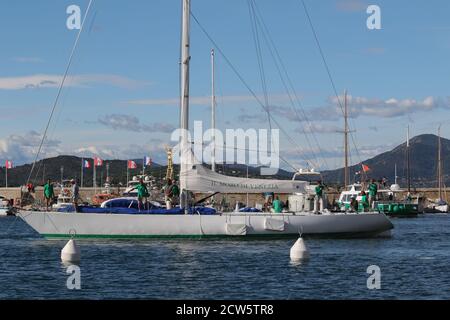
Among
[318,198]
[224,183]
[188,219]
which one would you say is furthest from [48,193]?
[318,198]

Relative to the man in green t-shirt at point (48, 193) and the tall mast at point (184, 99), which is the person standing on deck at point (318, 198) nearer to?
the tall mast at point (184, 99)

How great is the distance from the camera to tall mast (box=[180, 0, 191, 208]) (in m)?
46.9

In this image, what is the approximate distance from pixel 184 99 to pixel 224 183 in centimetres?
541

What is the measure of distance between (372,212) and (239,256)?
562 inches

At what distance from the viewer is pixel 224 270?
114 feet

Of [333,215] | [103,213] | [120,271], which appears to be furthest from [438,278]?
[103,213]

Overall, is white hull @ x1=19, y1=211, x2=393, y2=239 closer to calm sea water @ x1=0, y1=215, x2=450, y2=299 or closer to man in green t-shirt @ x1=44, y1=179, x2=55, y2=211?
calm sea water @ x1=0, y1=215, x2=450, y2=299

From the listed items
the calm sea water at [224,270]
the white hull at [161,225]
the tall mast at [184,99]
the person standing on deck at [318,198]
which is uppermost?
the tall mast at [184,99]

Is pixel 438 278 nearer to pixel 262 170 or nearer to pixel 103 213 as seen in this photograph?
pixel 262 170

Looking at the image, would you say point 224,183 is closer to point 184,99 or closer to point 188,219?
point 188,219

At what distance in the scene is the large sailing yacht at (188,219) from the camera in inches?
1831

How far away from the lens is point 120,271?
1353 inches

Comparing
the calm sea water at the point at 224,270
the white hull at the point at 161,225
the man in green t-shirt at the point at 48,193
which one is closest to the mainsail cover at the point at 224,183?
the white hull at the point at 161,225
